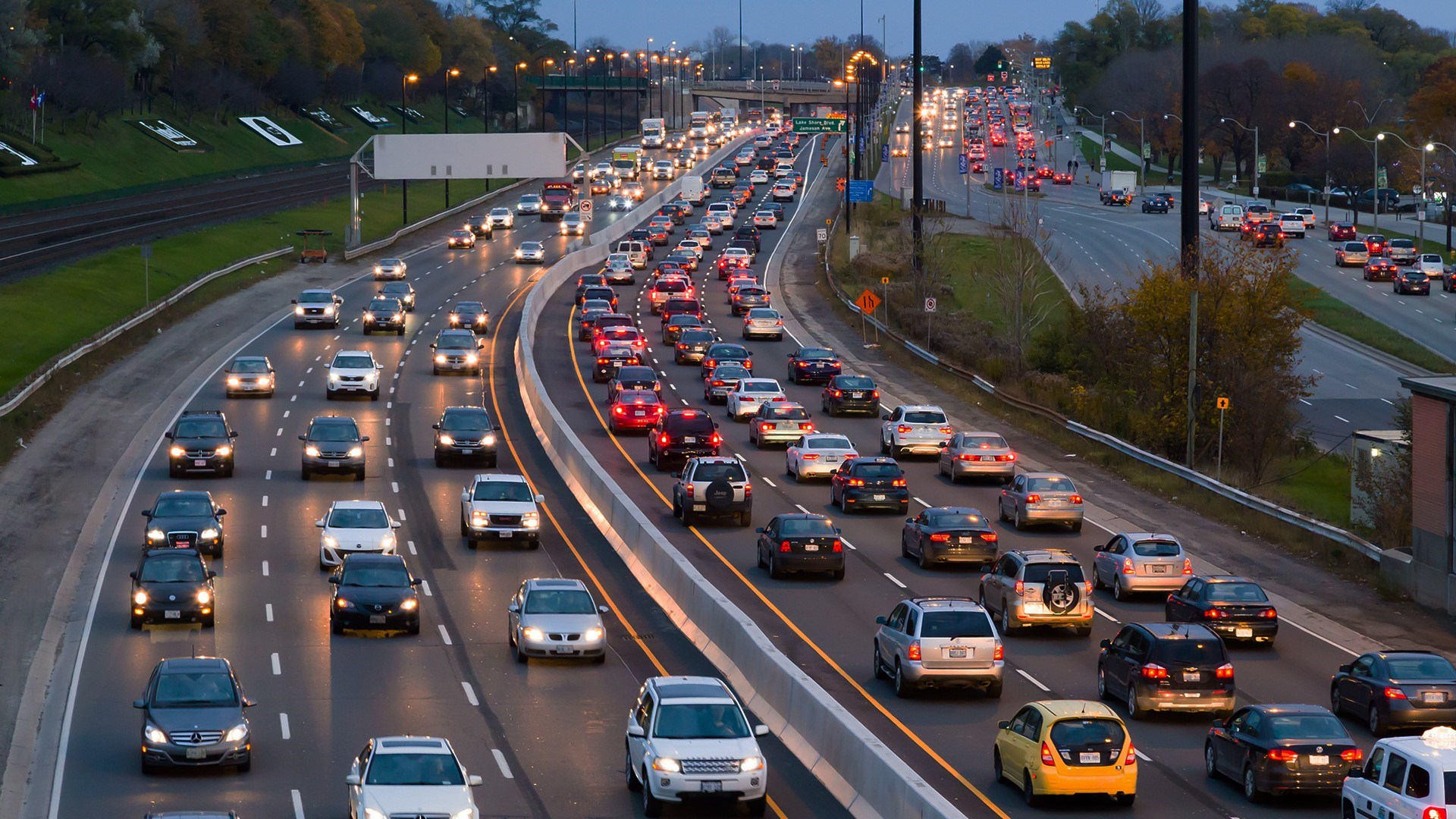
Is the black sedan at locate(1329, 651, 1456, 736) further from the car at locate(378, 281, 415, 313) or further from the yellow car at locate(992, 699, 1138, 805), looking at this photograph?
the car at locate(378, 281, 415, 313)

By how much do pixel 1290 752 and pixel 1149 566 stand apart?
12.1 m

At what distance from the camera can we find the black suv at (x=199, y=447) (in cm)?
4375

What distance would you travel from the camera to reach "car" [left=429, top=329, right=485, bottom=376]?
61188mm

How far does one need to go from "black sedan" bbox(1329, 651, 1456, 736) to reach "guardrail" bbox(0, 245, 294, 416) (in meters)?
37.8

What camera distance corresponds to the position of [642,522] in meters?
35.2

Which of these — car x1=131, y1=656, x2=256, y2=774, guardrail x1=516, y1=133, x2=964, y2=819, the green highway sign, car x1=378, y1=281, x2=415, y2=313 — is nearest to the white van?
guardrail x1=516, y1=133, x2=964, y2=819

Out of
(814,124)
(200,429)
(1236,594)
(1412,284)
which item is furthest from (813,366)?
(814,124)

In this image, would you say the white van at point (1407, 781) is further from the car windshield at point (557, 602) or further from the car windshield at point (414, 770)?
the car windshield at point (557, 602)

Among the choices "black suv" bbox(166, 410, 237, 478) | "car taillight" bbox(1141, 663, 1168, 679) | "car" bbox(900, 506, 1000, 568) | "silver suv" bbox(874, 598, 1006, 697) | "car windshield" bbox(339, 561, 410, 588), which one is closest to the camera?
"car taillight" bbox(1141, 663, 1168, 679)

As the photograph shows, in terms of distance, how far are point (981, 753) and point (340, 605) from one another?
12.1 m

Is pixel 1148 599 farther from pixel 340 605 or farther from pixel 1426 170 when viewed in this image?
pixel 1426 170

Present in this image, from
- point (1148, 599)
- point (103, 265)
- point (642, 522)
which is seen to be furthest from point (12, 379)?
point (1148, 599)

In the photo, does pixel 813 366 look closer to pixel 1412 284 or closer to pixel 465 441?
pixel 465 441

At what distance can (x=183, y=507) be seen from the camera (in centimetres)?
3600
